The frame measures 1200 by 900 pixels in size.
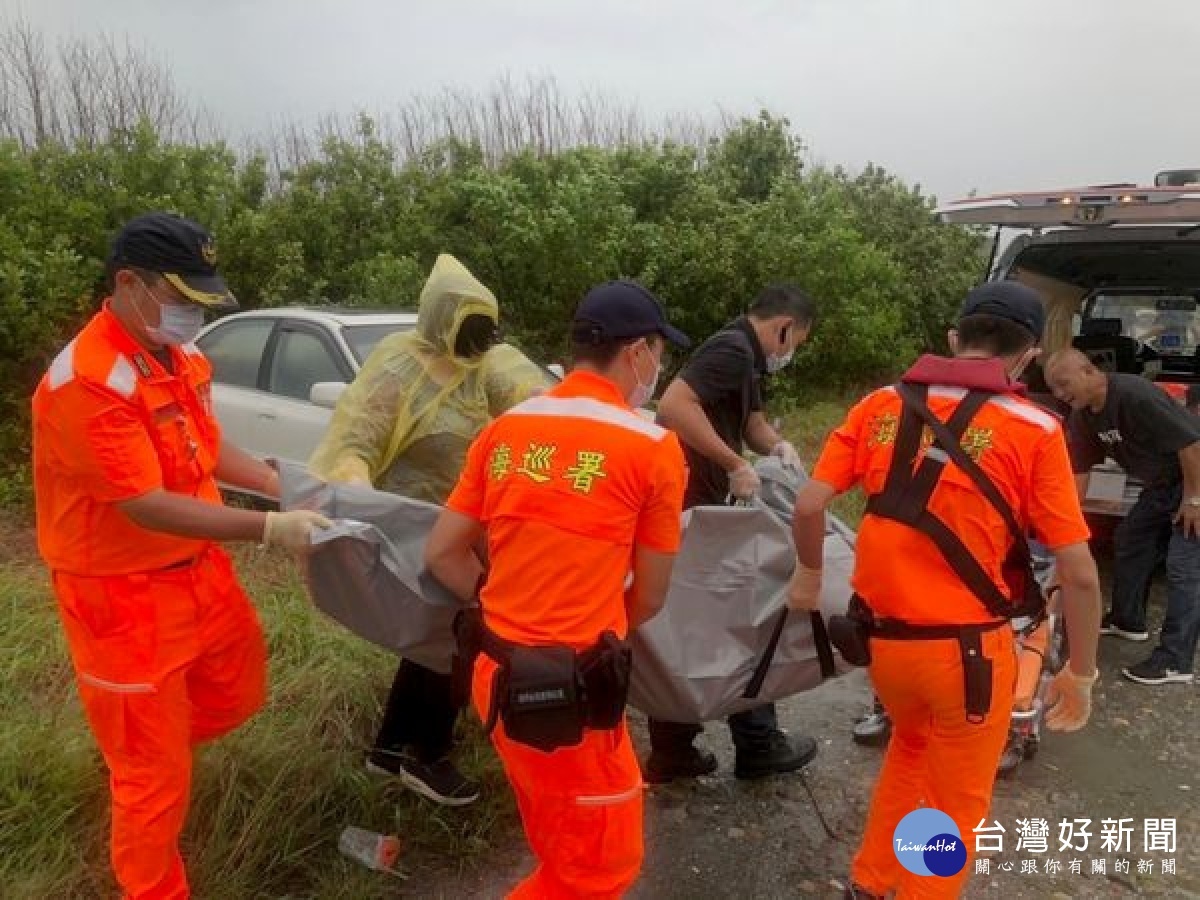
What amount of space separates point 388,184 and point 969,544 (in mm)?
7984

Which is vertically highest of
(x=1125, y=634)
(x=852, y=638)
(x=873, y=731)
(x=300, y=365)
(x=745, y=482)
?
(x=745, y=482)

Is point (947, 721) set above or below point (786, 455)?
below

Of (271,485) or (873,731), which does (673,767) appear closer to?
(873,731)

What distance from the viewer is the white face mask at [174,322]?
2199mm

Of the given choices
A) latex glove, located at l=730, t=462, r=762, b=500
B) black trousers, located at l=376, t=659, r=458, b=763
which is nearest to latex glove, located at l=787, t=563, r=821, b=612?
latex glove, located at l=730, t=462, r=762, b=500

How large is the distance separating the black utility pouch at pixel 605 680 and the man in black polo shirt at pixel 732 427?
1.36 metres

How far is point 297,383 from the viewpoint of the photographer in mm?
5914

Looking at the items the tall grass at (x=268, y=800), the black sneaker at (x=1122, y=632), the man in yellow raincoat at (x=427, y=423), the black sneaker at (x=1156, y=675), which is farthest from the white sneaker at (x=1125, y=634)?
the man in yellow raincoat at (x=427, y=423)

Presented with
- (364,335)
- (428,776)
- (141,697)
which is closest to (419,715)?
(428,776)

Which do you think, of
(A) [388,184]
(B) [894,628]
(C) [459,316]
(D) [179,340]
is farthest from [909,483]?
(A) [388,184]

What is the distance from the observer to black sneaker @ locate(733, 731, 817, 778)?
11.3 feet

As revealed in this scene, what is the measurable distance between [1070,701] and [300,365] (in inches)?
188

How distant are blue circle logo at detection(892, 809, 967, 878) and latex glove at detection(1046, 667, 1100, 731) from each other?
1.28ft

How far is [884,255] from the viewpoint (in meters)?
10.5
